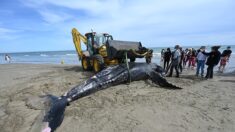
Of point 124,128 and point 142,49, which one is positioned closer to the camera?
point 124,128

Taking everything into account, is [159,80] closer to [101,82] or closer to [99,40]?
[101,82]

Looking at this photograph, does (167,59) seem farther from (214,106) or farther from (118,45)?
(214,106)

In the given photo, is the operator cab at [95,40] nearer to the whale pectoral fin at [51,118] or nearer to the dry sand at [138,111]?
the dry sand at [138,111]

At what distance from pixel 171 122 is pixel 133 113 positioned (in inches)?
39.2

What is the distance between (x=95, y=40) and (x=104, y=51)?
117 centimetres

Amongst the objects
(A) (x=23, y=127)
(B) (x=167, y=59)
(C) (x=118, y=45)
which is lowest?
(A) (x=23, y=127)

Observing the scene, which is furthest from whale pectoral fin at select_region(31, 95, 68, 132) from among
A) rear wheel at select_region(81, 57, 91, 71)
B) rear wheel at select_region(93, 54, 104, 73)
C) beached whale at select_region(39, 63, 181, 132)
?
rear wheel at select_region(81, 57, 91, 71)

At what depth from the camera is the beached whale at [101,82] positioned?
5184mm

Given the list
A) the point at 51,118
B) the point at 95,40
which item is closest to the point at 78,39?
the point at 95,40

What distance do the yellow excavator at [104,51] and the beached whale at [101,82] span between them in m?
0.91

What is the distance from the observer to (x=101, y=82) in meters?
8.02

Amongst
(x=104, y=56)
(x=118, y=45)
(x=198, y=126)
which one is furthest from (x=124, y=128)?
(x=104, y=56)

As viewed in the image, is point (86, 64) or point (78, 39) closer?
point (86, 64)

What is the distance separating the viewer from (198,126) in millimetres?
4828
